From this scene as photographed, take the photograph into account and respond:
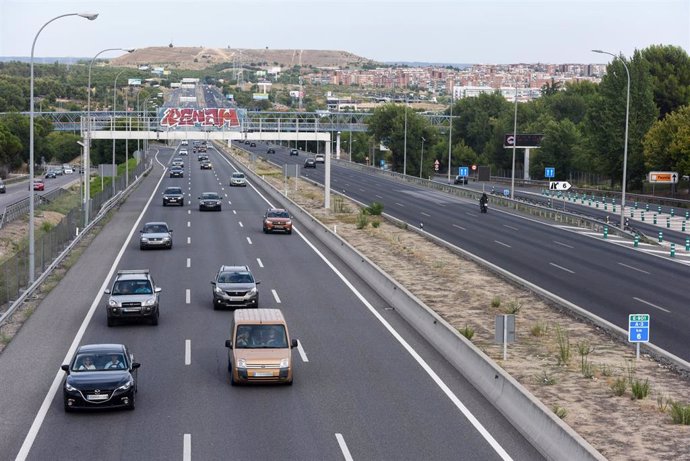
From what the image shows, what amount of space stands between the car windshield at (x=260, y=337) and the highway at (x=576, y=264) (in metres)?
10.4

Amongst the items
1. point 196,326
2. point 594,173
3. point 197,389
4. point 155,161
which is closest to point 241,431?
point 197,389

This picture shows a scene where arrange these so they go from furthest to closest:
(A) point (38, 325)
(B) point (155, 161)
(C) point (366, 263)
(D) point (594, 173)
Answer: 1. (B) point (155, 161)
2. (D) point (594, 173)
3. (C) point (366, 263)
4. (A) point (38, 325)

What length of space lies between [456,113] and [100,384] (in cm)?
17715

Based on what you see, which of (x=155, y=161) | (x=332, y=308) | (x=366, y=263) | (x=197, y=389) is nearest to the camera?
(x=197, y=389)

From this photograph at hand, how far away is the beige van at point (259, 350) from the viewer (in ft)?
70.9

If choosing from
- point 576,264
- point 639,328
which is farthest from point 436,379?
point 576,264

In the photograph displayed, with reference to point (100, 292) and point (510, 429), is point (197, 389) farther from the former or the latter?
point (100, 292)

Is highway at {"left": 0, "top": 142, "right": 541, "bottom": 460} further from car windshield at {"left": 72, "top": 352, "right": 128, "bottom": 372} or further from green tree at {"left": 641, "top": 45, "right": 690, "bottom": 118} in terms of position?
green tree at {"left": 641, "top": 45, "right": 690, "bottom": 118}

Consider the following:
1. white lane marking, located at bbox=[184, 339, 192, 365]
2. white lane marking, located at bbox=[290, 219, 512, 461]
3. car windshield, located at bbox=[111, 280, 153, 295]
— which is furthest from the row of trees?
white lane marking, located at bbox=[184, 339, 192, 365]

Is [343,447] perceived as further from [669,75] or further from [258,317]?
[669,75]

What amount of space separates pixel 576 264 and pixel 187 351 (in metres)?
24.1

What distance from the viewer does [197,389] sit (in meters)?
21.6

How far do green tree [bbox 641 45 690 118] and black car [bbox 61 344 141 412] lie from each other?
97.5 m

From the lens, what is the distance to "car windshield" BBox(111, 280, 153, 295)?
95.9ft
